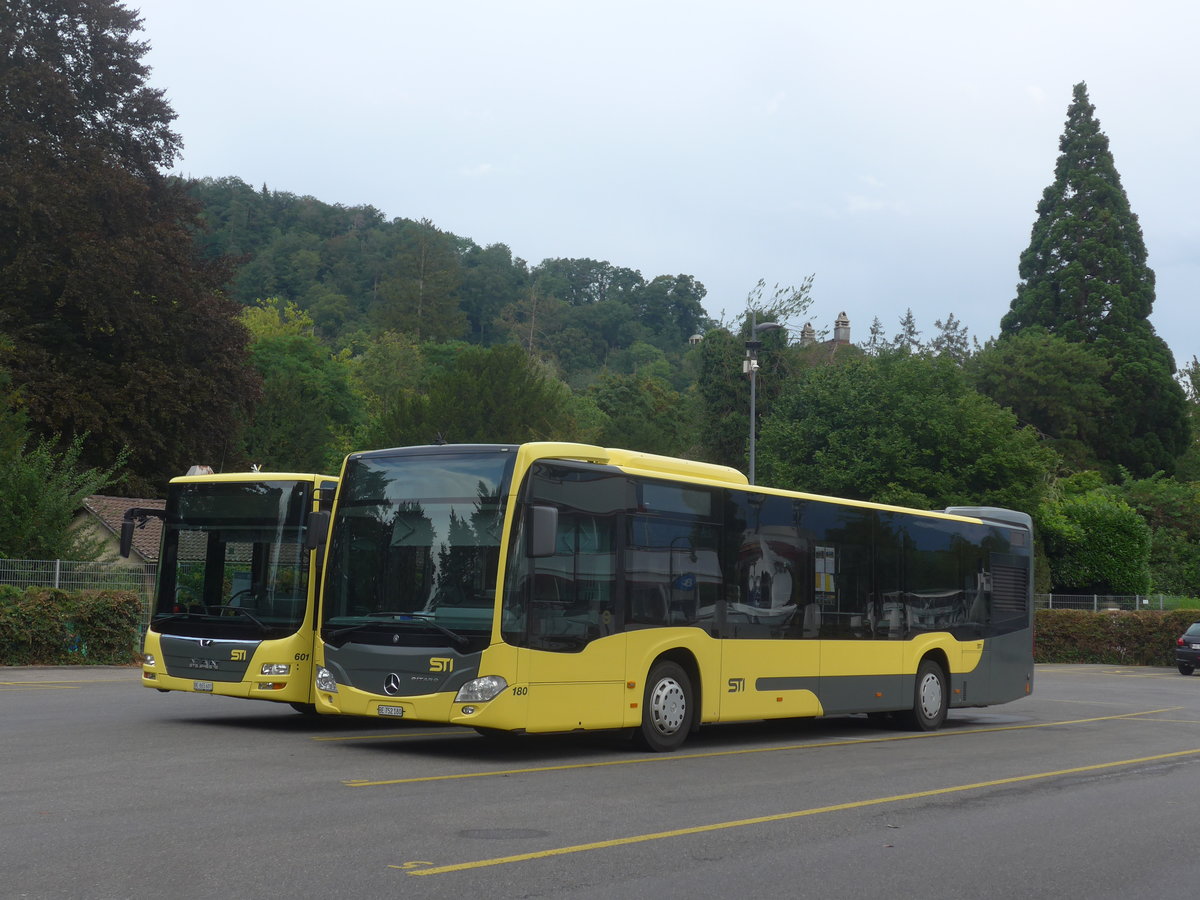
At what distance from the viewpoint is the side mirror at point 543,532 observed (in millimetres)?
12438

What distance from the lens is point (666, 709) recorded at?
1420 centimetres

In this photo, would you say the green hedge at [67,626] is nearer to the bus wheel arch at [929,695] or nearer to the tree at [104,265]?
the tree at [104,265]

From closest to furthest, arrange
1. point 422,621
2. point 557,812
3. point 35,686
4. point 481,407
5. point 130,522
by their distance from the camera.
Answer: point 557,812 < point 422,621 < point 130,522 < point 35,686 < point 481,407

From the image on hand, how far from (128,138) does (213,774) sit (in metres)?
37.2

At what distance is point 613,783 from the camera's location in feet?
37.6

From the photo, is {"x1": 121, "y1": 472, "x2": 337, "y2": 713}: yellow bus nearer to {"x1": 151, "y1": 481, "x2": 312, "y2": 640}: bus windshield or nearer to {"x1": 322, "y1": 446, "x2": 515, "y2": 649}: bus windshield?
{"x1": 151, "y1": 481, "x2": 312, "y2": 640}: bus windshield

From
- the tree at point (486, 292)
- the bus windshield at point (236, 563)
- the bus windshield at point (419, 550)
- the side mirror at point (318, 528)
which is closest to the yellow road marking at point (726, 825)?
the bus windshield at point (419, 550)

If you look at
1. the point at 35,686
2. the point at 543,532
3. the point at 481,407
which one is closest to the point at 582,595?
the point at 543,532

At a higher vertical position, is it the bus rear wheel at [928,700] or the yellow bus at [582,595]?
the yellow bus at [582,595]

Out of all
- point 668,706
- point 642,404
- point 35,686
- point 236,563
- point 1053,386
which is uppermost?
point 642,404

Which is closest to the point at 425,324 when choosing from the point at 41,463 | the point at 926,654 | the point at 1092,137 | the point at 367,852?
the point at 1092,137

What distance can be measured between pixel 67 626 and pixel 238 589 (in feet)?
41.4

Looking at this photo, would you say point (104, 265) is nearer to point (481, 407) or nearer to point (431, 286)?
point (481, 407)

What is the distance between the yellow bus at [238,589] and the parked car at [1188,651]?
31711 millimetres
